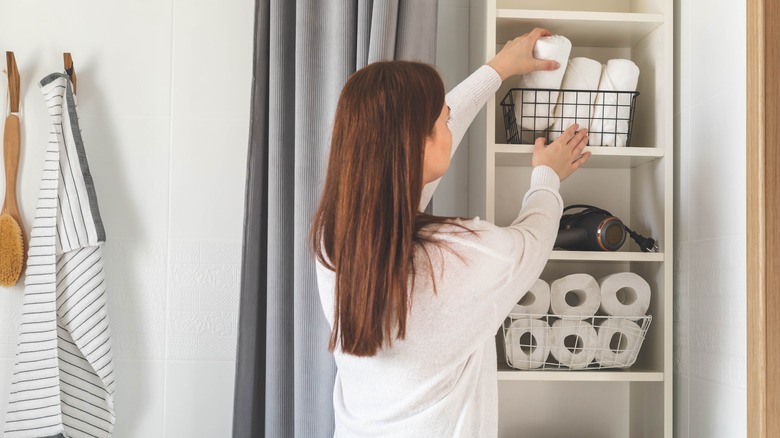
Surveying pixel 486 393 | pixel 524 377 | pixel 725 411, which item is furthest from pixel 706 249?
pixel 486 393

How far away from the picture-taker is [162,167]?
5.63 ft

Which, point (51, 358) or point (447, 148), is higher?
point (447, 148)

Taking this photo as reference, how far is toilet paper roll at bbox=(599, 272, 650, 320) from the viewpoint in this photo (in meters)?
1.48

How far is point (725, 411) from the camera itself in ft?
4.29

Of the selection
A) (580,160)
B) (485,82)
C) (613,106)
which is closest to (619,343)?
(580,160)

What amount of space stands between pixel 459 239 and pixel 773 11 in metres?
0.63

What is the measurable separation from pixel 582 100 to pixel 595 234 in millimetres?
270

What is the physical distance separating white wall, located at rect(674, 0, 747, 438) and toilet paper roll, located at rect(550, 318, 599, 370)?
0.19 meters

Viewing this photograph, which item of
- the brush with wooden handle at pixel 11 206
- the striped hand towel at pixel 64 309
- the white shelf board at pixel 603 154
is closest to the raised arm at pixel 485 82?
the white shelf board at pixel 603 154

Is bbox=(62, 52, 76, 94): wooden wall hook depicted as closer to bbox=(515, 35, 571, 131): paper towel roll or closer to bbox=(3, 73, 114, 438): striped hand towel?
bbox=(3, 73, 114, 438): striped hand towel

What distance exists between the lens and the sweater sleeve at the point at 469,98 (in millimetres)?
1388

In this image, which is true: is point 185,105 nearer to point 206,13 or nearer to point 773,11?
point 206,13

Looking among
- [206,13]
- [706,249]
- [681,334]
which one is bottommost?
[681,334]

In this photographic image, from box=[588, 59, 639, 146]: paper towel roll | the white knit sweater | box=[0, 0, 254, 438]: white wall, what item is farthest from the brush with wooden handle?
box=[588, 59, 639, 146]: paper towel roll
